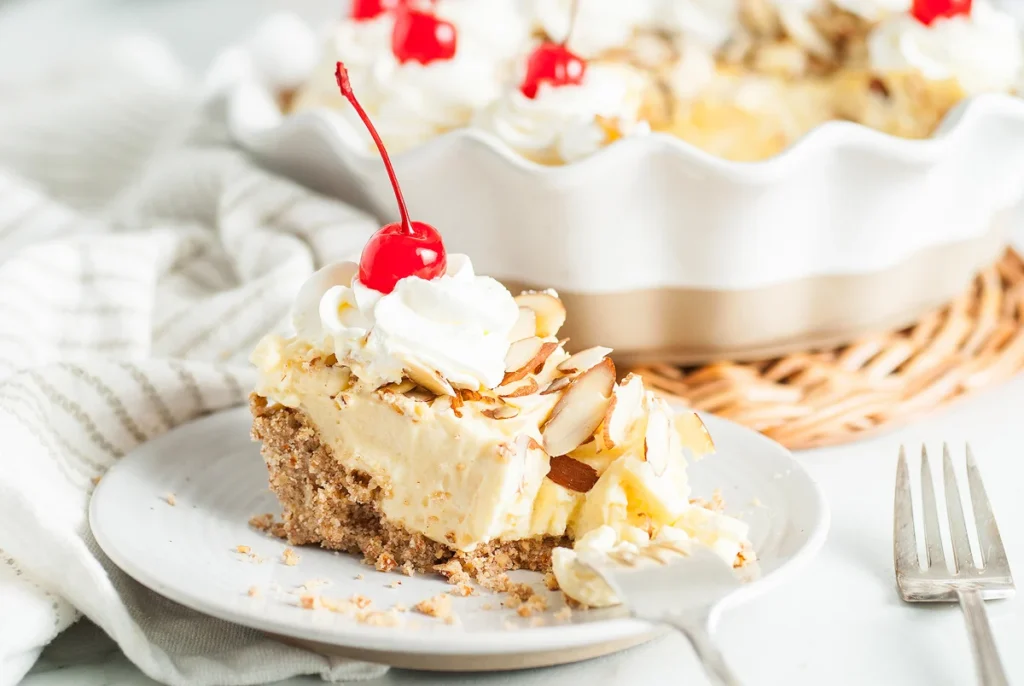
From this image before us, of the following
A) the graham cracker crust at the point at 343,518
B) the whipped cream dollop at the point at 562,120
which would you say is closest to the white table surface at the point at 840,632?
the graham cracker crust at the point at 343,518

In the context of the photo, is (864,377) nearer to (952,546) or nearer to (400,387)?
(952,546)

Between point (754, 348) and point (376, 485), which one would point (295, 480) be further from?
point (754, 348)

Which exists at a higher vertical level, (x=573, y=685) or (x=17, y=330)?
(x=17, y=330)

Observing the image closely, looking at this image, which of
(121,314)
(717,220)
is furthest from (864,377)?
(121,314)

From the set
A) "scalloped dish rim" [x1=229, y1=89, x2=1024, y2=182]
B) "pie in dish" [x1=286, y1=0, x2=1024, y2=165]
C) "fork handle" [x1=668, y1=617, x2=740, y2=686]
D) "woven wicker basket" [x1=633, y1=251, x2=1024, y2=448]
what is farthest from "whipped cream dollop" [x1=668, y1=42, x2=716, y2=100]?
"fork handle" [x1=668, y1=617, x2=740, y2=686]

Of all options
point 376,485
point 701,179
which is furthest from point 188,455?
point 701,179

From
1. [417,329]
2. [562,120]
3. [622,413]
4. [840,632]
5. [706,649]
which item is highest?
[562,120]

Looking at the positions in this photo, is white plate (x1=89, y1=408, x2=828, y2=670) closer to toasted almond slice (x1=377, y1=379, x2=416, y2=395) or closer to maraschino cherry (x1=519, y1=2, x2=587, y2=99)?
toasted almond slice (x1=377, y1=379, x2=416, y2=395)
